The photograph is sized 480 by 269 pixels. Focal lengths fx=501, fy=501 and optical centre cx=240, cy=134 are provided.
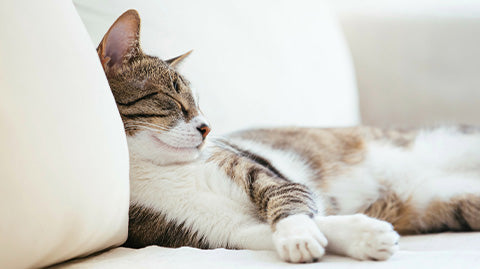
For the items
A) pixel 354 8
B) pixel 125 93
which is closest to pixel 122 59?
→ pixel 125 93

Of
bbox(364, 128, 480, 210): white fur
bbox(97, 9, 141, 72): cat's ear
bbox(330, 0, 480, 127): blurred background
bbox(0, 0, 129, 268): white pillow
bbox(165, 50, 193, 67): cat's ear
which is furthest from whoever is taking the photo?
bbox(330, 0, 480, 127): blurred background

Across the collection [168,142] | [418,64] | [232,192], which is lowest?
[232,192]

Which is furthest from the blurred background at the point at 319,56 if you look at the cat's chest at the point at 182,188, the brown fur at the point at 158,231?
the brown fur at the point at 158,231

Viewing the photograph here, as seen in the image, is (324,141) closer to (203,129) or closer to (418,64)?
(203,129)

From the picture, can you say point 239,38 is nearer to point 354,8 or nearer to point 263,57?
point 263,57

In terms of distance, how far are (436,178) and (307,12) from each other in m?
0.74

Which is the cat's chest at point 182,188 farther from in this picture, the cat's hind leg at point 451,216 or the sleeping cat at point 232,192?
the cat's hind leg at point 451,216

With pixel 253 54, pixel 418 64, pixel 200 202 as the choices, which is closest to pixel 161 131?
pixel 200 202

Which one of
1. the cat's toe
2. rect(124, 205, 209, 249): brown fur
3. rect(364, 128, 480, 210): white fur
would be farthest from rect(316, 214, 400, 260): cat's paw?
rect(364, 128, 480, 210): white fur

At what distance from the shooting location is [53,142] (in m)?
0.64

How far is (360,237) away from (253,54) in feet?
2.55

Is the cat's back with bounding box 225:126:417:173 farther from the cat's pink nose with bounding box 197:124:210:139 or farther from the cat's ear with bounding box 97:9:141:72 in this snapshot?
the cat's ear with bounding box 97:9:141:72

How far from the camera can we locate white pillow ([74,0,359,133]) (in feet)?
3.60

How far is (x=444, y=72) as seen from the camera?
197 cm
